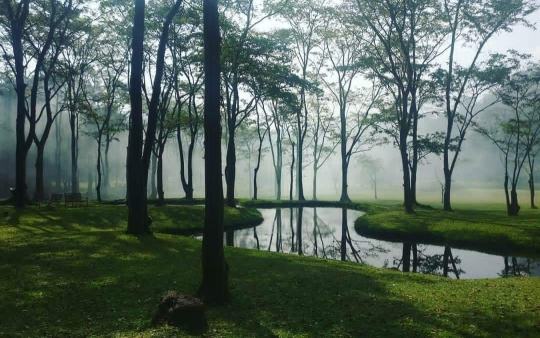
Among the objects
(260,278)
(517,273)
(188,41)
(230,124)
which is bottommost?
(517,273)

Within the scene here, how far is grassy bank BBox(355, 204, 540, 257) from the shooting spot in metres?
28.4

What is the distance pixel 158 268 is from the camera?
17.2 metres

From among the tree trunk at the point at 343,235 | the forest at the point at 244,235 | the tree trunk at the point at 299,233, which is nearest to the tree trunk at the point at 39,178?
the forest at the point at 244,235

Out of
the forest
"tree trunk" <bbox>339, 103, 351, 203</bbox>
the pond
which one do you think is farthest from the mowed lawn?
"tree trunk" <bbox>339, 103, 351, 203</bbox>

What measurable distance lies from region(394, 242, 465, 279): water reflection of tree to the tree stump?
17.5 metres

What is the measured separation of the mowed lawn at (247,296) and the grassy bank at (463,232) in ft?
42.6

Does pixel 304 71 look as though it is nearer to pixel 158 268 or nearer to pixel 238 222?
pixel 238 222

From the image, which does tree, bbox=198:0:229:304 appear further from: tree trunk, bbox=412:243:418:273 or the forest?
tree trunk, bbox=412:243:418:273

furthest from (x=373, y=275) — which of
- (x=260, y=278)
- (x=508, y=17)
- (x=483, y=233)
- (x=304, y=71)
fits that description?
(x=304, y=71)

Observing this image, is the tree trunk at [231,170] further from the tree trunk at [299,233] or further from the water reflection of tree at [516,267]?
the water reflection of tree at [516,267]

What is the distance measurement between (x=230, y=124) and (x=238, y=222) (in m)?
14.8

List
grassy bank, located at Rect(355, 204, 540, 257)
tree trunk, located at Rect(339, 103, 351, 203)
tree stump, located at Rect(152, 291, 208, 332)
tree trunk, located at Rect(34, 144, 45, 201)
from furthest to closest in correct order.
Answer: tree trunk, located at Rect(339, 103, 351, 203) → tree trunk, located at Rect(34, 144, 45, 201) → grassy bank, located at Rect(355, 204, 540, 257) → tree stump, located at Rect(152, 291, 208, 332)

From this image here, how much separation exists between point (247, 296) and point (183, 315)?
328 centimetres

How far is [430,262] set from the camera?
2659 centimetres
